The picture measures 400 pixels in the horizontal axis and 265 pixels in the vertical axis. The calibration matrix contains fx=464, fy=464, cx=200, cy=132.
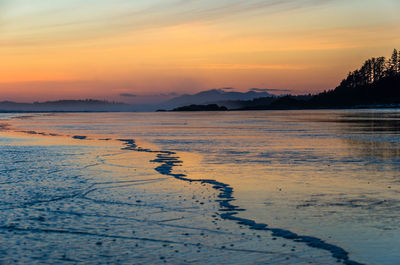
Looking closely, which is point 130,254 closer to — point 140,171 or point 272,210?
point 272,210

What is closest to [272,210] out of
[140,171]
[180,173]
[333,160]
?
[180,173]

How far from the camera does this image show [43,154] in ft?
75.8

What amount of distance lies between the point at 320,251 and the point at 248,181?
22.3ft

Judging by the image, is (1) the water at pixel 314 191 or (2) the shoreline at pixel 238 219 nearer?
(2) the shoreline at pixel 238 219

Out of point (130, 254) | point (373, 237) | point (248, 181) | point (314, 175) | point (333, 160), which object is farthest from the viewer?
point (333, 160)

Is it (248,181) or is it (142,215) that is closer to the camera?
(142,215)

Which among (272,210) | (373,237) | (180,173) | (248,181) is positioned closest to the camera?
(373,237)

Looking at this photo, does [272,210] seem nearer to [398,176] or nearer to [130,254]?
[130,254]

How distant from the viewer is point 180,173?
54.0 ft

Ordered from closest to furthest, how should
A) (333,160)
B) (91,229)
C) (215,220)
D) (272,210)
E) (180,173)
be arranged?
(91,229) < (215,220) < (272,210) < (180,173) < (333,160)

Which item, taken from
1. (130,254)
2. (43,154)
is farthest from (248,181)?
(43,154)

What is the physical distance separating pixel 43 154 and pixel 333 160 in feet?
45.6

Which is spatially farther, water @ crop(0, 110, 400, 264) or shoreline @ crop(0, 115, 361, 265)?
water @ crop(0, 110, 400, 264)

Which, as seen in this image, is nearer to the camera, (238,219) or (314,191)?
(238,219)
